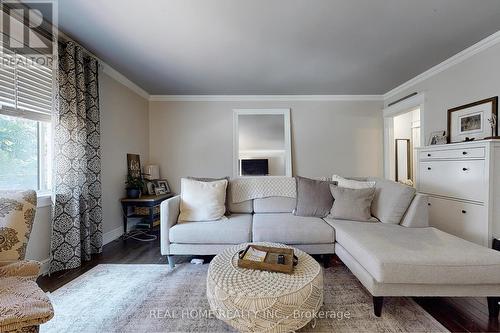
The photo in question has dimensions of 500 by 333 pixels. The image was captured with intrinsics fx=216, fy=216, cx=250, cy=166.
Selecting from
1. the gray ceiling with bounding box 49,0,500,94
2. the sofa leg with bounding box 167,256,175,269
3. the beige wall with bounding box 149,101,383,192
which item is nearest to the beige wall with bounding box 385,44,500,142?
the gray ceiling with bounding box 49,0,500,94

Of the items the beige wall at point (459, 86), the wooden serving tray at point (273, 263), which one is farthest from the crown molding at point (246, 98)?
the wooden serving tray at point (273, 263)

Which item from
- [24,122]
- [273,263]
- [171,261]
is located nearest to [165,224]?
[171,261]

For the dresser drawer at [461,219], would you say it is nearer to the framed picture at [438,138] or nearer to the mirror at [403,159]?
the framed picture at [438,138]

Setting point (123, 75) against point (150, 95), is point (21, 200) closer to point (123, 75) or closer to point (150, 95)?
point (123, 75)

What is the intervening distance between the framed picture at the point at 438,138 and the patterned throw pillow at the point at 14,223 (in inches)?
166

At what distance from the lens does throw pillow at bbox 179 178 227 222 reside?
2342mm

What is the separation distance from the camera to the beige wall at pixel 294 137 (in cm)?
420

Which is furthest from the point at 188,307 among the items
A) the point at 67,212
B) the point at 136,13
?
the point at 136,13

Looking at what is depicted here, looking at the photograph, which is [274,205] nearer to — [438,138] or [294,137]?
[294,137]

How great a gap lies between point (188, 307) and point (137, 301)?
0.42 metres

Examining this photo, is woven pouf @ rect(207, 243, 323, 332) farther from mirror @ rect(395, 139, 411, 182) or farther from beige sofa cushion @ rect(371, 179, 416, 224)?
mirror @ rect(395, 139, 411, 182)

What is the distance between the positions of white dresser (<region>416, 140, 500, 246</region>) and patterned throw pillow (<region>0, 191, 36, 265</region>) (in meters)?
3.56

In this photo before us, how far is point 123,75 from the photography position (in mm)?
3217

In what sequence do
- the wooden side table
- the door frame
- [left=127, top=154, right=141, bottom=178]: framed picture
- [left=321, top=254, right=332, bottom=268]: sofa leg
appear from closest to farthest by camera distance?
[left=321, top=254, right=332, bottom=268]: sofa leg → the wooden side table → [left=127, top=154, right=141, bottom=178]: framed picture → the door frame
